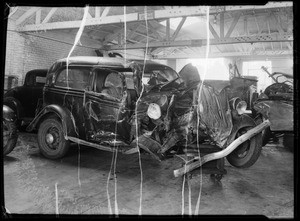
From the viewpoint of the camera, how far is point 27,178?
410 centimetres

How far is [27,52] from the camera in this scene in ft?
29.8

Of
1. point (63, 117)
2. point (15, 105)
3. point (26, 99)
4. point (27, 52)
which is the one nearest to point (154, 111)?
point (63, 117)

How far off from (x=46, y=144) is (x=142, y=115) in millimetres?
2467

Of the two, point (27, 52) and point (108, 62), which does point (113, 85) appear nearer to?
point (108, 62)

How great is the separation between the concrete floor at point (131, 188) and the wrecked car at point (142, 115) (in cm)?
45

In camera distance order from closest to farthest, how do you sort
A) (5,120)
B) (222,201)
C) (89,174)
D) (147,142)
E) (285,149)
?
1. (222,201)
2. (147,142)
3. (89,174)
4. (5,120)
5. (285,149)

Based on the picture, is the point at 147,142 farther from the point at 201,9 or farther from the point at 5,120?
the point at 201,9

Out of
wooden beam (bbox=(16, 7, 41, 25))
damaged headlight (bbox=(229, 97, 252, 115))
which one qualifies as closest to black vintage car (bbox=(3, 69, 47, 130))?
wooden beam (bbox=(16, 7, 41, 25))

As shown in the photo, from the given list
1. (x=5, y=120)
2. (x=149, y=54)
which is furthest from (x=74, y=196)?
(x=149, y=54)

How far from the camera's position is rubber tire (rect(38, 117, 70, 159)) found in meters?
5.05

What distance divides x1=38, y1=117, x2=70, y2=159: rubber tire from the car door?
0.58 metres

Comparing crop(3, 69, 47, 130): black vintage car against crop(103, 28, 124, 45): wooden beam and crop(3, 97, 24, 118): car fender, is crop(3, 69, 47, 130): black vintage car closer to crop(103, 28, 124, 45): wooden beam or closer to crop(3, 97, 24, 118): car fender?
crop(3, 97, 24, 118): car fender

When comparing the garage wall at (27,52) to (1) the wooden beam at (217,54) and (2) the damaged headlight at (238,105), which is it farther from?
(2) the damaged headlight at (238,105)

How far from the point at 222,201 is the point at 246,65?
17.1 meters
